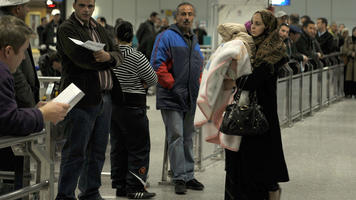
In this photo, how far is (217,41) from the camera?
7676 millimetres

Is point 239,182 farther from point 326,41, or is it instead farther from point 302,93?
point 326,41

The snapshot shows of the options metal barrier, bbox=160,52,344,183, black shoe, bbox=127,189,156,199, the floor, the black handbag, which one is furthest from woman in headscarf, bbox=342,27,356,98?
the black handbag

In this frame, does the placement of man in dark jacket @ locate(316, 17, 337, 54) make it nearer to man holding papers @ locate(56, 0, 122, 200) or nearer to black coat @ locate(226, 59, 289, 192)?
black coat @ locate(226, 59, 289, 192)

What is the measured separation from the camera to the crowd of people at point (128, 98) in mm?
3275

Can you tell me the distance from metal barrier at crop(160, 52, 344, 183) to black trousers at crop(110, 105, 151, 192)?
1.51 metres

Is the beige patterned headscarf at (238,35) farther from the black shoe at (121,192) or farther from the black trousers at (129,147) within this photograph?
the black shoe at (121,192)

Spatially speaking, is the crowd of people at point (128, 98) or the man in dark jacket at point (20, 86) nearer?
the crowd of people at point (128, 98)

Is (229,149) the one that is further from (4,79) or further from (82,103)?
(4,79)

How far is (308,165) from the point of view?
7.66 metres

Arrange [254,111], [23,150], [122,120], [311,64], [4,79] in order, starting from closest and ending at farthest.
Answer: [4,79], [23,150], [254,111], [122,120], [311,64]

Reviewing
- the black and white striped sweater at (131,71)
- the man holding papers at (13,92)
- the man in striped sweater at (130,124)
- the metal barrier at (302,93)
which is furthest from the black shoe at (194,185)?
the man holding papers at (13,92)

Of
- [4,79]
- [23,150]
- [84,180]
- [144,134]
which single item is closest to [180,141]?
[144,134]

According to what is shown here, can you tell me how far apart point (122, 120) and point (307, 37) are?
8460 mm

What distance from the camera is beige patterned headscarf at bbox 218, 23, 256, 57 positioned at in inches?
187
